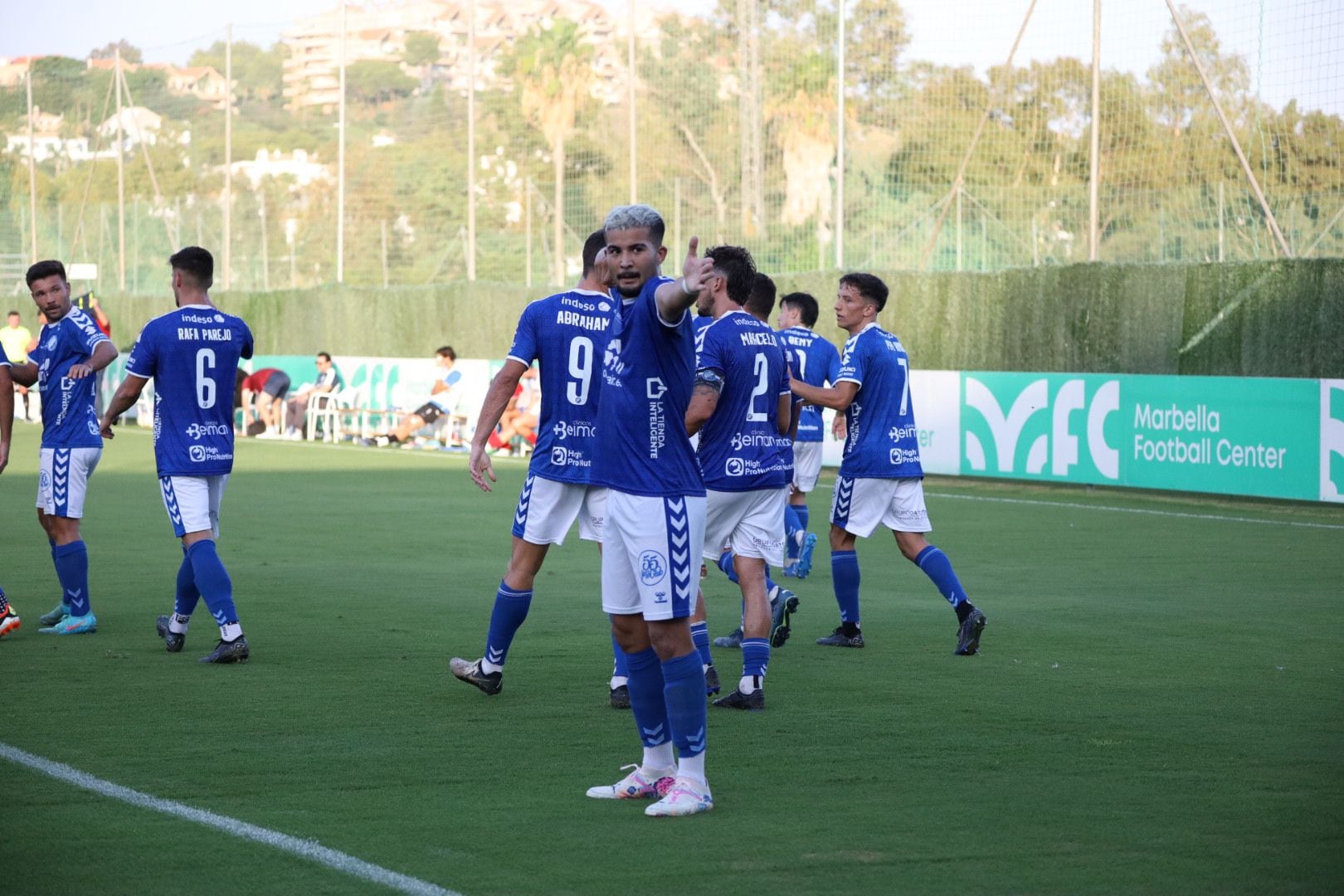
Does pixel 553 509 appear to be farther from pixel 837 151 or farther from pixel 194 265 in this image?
pixel 837 151

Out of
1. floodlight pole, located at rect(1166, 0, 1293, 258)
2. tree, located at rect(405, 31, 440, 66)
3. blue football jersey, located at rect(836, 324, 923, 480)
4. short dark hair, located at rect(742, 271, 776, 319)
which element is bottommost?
blue football jersey, located at rect(836, 324, 923, 480)

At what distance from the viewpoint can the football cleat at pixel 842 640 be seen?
383 inches

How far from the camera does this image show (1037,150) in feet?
73.7

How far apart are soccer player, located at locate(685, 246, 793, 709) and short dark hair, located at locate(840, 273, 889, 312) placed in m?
1.30

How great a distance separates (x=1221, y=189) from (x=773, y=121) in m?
9.62

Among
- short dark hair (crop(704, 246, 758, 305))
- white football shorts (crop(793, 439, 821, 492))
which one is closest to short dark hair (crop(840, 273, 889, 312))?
short dark hair (crop(704, 246, 758, 305))

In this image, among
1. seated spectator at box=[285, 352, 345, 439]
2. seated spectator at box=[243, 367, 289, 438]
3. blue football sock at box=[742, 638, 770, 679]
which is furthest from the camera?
seated spectator at box=[243, 367, 289, 438]

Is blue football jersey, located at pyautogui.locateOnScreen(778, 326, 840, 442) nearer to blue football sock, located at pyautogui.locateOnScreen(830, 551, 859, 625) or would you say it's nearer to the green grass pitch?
blue football sock, located at pyautogui.locateOnScreen(830, 551, 859, 625)

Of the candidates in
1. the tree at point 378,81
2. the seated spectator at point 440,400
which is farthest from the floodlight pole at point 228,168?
the seated spectator at point 440,400

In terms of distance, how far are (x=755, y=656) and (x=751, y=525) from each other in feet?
2.17

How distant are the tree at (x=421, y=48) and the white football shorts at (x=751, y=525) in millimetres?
43406

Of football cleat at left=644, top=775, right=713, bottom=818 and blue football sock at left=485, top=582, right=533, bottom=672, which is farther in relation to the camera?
A: blue football sock at left=485, top=582, right=533, bottom=672

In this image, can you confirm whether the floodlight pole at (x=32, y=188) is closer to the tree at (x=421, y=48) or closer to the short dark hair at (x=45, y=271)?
the tree at (x=421, y=48)

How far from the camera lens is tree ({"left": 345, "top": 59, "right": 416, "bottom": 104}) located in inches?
1823
